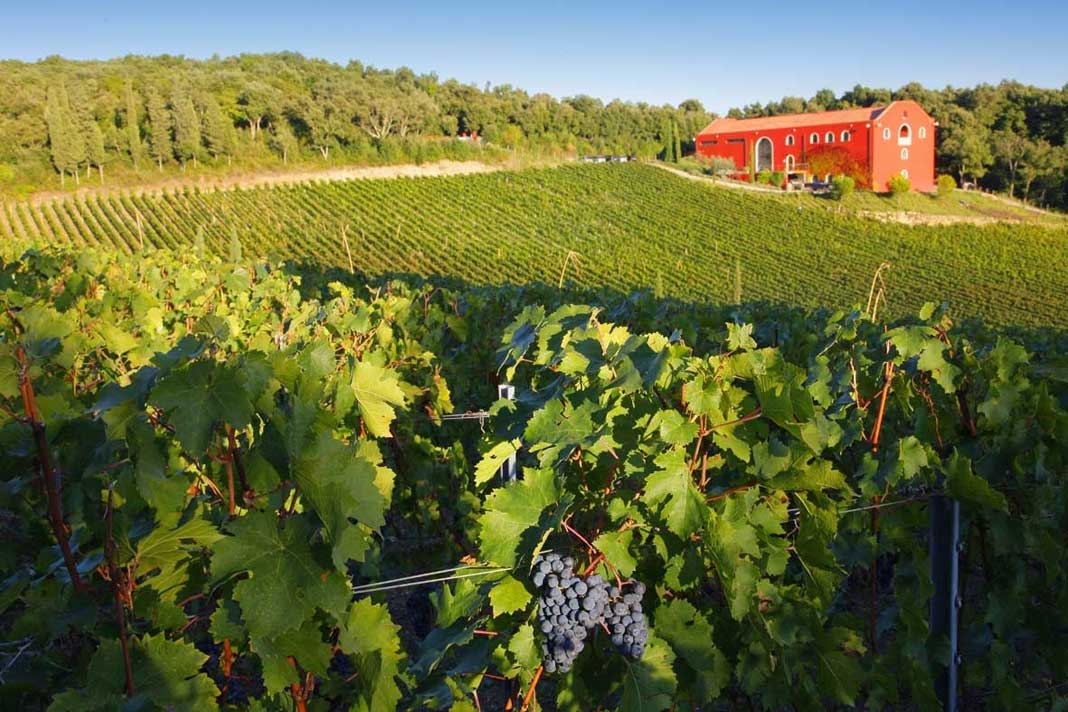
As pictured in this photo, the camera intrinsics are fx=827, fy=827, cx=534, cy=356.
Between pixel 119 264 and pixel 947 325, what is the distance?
11.8m

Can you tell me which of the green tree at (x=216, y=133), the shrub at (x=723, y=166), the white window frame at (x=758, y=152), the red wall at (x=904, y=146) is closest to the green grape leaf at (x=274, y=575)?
the green tree at (x=216, y=133)

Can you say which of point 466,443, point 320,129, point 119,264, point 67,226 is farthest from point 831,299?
point 320,129

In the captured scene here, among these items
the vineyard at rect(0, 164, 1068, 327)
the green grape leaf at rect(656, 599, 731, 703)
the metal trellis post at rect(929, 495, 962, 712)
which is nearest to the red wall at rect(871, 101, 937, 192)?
the vineyard at rect(0, 164, 1068, 327)

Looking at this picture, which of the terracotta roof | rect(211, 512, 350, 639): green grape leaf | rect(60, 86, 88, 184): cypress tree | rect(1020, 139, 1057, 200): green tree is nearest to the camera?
rect(211, 512, 350, 639): green grape leaf

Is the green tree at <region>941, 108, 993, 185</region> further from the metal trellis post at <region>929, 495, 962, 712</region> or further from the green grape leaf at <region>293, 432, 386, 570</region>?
the green grape leaf at <region>293, 432, 386, 570</region>

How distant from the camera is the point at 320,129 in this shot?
60.6 metres

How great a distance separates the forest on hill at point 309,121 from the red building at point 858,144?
5.01 meters

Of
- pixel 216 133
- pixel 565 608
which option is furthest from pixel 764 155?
pixel 565 608

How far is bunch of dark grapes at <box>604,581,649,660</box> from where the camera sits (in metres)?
1.60

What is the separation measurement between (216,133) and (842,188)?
135ft

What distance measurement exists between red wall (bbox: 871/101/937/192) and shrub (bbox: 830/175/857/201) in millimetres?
5742

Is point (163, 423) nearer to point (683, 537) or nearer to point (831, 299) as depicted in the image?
point (683, 537)

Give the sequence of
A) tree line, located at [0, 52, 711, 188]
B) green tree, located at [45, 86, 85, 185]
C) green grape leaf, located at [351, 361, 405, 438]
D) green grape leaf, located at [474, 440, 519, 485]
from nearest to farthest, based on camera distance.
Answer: green grape leaf, located at [351, 361, 405, 438]
green grape leaf, located at [474, 440, 519, 485]
green tree, located at [45, 86, 85, 185]
tree line, located at [0, 52, 711, 188]

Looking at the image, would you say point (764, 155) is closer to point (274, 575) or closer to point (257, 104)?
point (257, 104)
